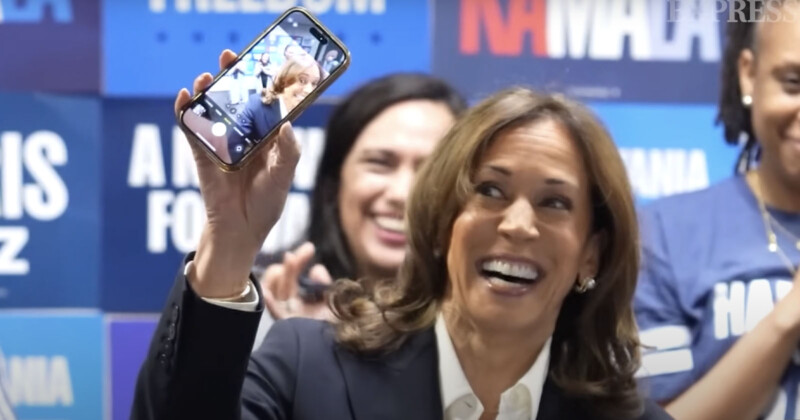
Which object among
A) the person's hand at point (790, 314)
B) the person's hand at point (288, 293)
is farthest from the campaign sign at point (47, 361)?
the person's hand at point (790, 314)

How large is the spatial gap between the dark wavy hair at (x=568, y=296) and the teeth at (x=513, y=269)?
0.27ft

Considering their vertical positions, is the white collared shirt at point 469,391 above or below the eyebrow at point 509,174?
below

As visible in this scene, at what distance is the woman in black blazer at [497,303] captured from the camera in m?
1.28

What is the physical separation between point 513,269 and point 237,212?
0.40m

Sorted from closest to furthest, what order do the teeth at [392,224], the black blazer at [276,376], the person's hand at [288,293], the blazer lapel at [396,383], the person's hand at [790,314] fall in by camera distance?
the black blazer at [276,376] → the blazer lapel at [396,383] → the person's hand at [790,314] → the person's hand at [288,293] → the teeth at [392,224]

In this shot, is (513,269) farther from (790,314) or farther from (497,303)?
(790,314)

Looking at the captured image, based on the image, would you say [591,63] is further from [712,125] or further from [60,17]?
[60,17]

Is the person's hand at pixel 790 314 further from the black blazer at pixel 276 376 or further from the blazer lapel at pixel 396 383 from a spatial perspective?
the blazer lapel at pixel 396 383

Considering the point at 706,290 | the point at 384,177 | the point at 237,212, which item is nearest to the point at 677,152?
the point at 706,290

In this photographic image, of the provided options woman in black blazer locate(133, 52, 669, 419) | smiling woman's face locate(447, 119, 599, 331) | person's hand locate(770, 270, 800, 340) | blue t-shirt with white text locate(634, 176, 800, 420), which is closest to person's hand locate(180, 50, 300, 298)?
woman in black blazer locate(133, 52, 669, 419)

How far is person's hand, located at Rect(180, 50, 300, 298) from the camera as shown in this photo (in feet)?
Result: 3.43

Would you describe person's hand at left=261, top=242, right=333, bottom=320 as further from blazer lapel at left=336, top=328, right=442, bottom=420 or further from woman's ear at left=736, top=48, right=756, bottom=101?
woman's ear at left=736, top=48, right=756, bottom=101

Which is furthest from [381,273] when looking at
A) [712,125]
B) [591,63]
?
[712,125]

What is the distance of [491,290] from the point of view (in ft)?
4.21
